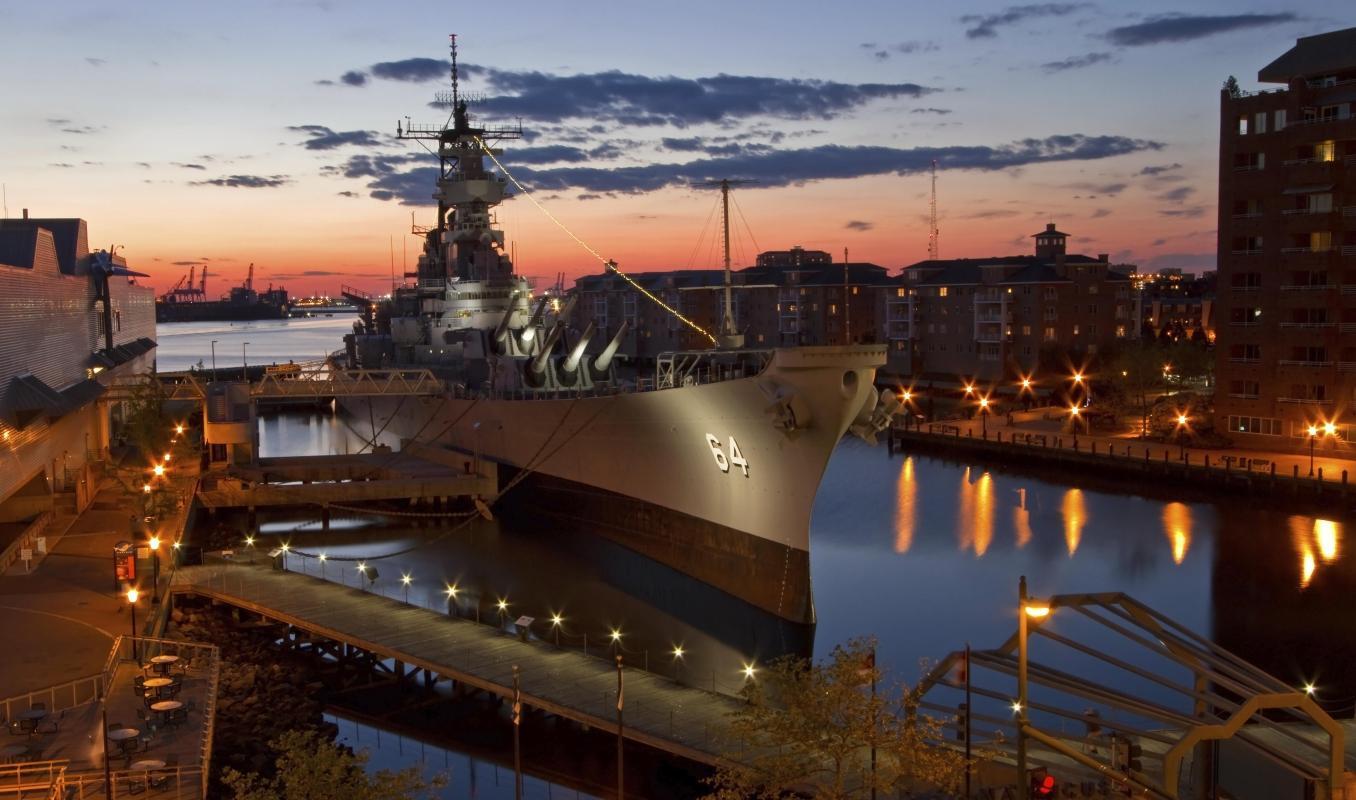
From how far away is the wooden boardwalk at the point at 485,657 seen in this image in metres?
13.3

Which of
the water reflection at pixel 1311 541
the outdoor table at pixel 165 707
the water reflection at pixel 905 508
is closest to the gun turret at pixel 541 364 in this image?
the water reflection at pixel 905 508

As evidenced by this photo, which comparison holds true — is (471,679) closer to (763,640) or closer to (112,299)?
(763,640)

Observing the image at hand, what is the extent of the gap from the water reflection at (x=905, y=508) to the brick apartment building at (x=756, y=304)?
2405cm

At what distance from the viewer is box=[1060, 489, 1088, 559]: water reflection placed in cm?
2691

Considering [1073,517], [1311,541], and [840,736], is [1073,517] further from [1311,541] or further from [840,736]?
[840,736]

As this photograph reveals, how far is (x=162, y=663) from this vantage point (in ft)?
43.3

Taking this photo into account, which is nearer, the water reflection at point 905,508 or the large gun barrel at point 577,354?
the large gun barrel at point 577,354

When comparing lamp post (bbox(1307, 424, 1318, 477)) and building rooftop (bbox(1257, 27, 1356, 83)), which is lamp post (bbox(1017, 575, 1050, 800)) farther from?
building rooftop (bbox(1257, 27, 1356, 83))

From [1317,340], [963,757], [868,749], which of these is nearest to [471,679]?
[868,749]

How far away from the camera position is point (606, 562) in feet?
79.0

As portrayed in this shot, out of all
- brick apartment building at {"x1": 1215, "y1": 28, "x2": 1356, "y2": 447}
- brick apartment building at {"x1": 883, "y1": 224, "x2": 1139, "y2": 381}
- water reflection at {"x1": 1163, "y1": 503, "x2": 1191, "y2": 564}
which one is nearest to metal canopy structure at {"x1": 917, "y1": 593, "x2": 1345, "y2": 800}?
water reflection at {"x1": 1163, "y1": 503, "x2": 1191, "y2": 564}

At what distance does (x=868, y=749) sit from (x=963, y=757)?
64.0 inches

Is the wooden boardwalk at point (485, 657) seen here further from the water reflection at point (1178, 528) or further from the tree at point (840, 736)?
the water reflection at point (1178, 528)

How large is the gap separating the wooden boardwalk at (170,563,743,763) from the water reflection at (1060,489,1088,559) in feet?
49.0
